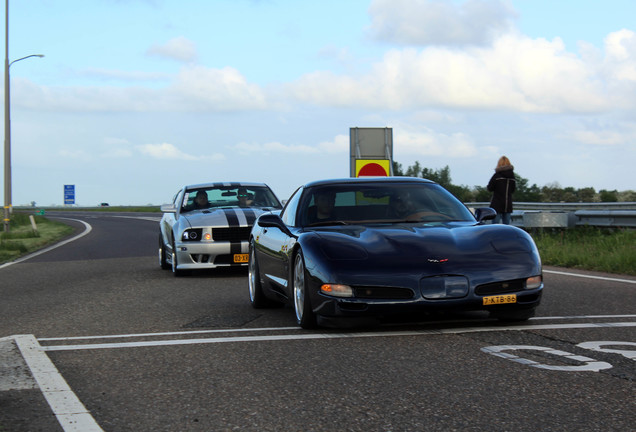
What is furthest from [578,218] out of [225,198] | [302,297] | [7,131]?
[7,131]

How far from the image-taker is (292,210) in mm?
8789

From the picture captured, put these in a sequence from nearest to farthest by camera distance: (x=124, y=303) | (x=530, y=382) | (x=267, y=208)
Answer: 1. (x=530, y=382)
2. (x=124, y=303)
3. (x=267, y=208)

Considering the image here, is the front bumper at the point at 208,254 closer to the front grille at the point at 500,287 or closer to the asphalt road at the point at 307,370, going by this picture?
the asphalt road at the point at 307,370

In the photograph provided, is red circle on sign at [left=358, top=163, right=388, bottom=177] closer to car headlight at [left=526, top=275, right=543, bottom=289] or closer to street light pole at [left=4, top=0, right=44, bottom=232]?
car headlight at [left=526, top=275, right=543, bottom=289]

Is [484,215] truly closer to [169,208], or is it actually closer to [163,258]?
[169,208]

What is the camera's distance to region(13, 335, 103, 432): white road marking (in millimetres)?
4406

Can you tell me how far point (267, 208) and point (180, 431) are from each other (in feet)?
33.7

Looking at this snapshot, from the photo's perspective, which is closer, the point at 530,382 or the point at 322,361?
the point at 530,382

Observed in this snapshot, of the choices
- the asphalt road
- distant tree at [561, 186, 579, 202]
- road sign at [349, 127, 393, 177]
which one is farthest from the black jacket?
distant tree at [561, 186, 579, 202]

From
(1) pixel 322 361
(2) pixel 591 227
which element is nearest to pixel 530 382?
(1) pixel 322 361

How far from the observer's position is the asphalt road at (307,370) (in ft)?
14.6

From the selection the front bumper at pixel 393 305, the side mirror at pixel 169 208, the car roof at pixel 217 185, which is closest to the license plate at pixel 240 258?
the side mirror at pixel 169 208

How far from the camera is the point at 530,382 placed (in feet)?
16.9

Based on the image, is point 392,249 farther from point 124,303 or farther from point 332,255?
point 124,303
